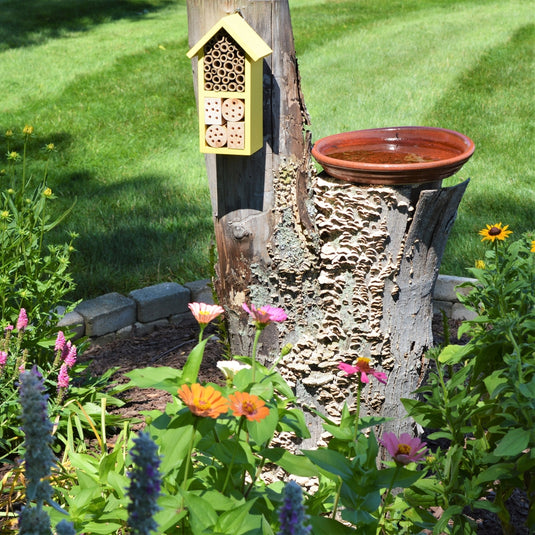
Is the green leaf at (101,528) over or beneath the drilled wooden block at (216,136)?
beneath

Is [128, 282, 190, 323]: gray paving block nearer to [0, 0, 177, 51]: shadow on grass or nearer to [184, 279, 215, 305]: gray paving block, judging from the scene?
[184, 279, 215, 305]: gray paving block

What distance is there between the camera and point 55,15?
13453mm

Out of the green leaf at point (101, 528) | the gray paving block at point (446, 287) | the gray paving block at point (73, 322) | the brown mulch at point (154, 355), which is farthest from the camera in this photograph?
the gray paving block at point (446, 287)

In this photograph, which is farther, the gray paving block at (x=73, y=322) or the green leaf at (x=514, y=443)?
the gray paving block at (x=73, y=322)

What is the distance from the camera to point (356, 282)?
2.56m

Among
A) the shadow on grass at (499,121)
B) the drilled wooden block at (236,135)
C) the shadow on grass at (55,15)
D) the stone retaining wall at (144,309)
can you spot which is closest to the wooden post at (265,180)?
the drilled wooden block at (236,135)

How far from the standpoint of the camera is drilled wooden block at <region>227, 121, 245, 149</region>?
2395 mm

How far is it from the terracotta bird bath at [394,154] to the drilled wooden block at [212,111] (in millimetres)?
396

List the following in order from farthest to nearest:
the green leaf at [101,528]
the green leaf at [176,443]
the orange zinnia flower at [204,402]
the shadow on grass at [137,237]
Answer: the shadow on grass at [137,237], the green leaf at [101,528], the green leaf at [176,443], the orange zinnia flower at [204,402]

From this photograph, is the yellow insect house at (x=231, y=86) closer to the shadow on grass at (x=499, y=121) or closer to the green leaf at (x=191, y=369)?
the green leaf at (x=191, y=369)

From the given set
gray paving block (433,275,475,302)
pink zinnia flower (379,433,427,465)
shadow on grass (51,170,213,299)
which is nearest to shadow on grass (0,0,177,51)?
shadow on grass (51,170,213,299)

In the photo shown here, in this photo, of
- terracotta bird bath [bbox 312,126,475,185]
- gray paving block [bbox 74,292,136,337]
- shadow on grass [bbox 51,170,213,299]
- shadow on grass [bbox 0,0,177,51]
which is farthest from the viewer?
shadow on grass [bbox 0,0,177,51]

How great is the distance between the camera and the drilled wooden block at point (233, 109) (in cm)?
239

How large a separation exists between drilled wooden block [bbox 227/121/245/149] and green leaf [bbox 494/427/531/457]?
1224mm
